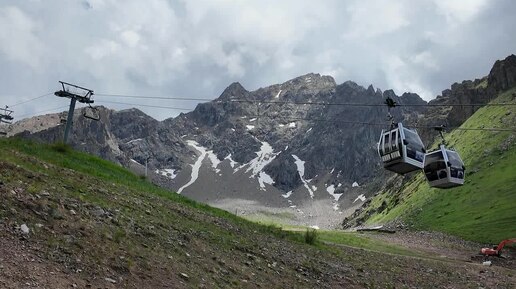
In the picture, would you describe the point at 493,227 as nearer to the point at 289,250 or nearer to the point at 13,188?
the point at 289,250

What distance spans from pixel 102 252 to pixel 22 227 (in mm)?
2272

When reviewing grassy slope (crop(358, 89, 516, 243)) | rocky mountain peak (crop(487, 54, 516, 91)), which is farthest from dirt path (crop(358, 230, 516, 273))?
rocky mountain peak (crop(487, 54, 516, 91))

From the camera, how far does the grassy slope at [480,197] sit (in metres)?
66.9

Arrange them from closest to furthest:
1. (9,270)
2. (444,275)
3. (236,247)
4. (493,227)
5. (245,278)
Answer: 1. (9,270)
2. (245,278)
3. (236,247)
4. (444,275)
5. (493,227)

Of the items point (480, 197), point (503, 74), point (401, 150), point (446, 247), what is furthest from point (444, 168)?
point (503, 74)

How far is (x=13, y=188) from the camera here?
1480 centimetres

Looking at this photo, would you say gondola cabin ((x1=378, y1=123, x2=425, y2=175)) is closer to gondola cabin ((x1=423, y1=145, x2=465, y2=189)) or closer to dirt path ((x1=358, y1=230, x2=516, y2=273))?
gondola cabin ((x1=423, y1=145, x2=465, y2=189))

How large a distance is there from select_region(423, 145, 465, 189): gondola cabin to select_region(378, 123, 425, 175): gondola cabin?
3.54 metres

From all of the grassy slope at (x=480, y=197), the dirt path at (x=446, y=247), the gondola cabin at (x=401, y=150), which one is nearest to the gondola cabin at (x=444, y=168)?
the gondola cabin at (x=401, y=150)

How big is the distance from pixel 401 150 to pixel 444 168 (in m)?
6.45

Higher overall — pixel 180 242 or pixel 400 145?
pixel 400 145

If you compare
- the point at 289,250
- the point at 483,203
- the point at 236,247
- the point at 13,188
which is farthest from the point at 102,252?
the point at 483,203

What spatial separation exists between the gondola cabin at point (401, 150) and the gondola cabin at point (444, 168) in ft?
11.6

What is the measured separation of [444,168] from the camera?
120 ft
